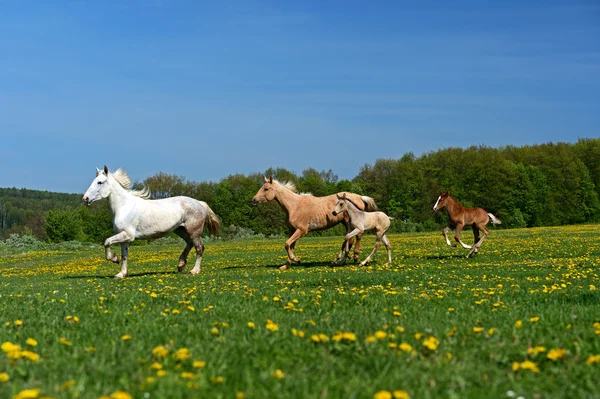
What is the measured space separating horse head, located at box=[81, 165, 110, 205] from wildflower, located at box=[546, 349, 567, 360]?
15.6 metres

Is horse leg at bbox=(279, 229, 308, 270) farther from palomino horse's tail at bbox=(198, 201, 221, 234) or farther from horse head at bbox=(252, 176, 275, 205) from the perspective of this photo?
palomino horse's tail at bbox=(198, 201, 221, 234)

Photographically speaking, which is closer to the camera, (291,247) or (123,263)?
(123,263)

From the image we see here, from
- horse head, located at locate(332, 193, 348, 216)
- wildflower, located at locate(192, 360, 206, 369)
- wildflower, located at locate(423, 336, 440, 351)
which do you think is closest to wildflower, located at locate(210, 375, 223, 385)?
wildflower, located at locate(192, 360, 206, 369)

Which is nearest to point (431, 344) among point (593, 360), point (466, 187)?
point (593, 360)

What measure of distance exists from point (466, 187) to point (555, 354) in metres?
93.4

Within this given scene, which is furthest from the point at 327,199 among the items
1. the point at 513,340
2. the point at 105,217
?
the point at 105,217

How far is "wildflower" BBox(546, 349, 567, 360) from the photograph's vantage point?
523cm

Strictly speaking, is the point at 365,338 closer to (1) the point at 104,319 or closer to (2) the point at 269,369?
(2) the point at 269,369

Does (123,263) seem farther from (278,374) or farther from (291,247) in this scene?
(278,374)

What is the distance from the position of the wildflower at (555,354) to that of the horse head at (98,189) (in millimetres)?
15644

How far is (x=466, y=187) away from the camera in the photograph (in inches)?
3752

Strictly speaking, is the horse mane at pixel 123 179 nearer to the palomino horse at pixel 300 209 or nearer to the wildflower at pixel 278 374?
the palomino horse at pixel 300 209

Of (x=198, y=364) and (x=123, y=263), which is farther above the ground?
(x=123, y=263)

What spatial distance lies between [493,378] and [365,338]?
150cm
